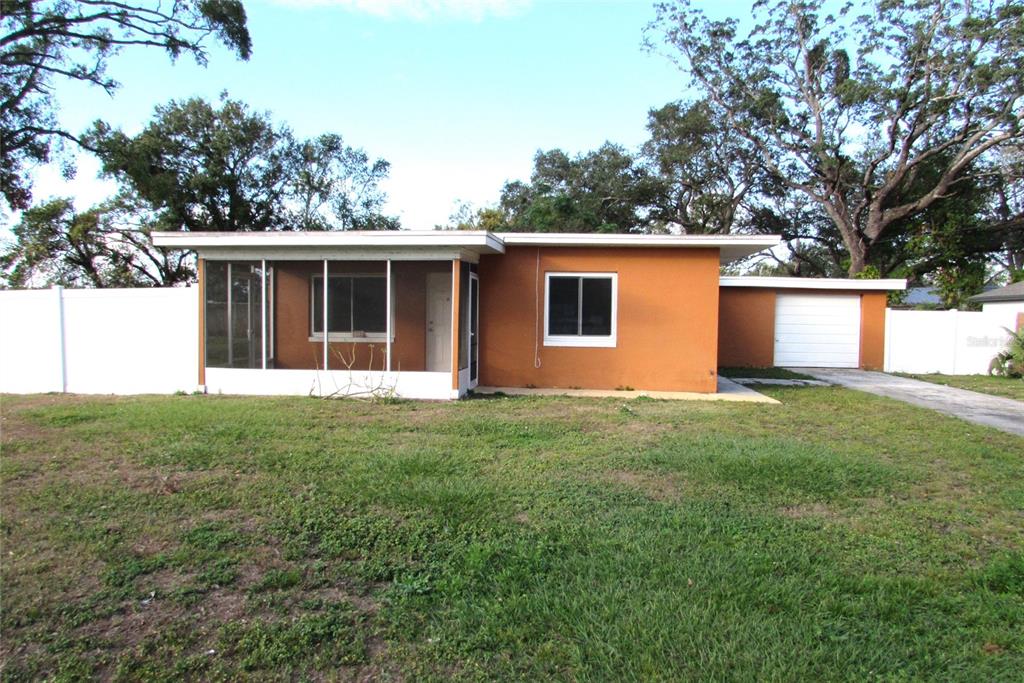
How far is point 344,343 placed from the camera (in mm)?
10305

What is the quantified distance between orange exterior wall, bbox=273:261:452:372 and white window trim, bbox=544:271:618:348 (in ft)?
5.60

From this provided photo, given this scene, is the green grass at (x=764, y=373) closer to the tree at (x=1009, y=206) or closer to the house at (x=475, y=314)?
the house at (x=475, y=314)

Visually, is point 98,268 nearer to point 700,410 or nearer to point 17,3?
point 17,3

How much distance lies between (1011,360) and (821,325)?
3974 mm

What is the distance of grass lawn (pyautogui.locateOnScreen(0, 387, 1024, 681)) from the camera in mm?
2646

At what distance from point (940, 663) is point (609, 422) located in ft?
16.4

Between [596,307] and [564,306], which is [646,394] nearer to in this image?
[596,307]

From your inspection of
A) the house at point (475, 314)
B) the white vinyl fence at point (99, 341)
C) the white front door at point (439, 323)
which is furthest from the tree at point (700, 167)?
the white vinyl fence at point (99, 341)

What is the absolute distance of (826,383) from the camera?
40.1 feet

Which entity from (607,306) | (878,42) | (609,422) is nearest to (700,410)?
(609,422)

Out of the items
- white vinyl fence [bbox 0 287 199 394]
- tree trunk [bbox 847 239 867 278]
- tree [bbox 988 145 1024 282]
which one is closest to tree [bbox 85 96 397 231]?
white vinyl fence [bbox 0 287 199 394]

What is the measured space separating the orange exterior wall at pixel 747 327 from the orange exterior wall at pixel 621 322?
5689mm

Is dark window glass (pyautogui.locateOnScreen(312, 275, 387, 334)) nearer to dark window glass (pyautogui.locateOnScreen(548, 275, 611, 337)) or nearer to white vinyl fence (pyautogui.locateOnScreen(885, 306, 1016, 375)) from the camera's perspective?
dark window glass (pyautogui.locateOnScreen(548, 275, 611, 337))

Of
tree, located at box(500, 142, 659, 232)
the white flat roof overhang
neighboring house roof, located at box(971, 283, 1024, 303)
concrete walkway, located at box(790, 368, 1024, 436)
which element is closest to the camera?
concrete walkway, located at box(790, 368, 1024, 436)
